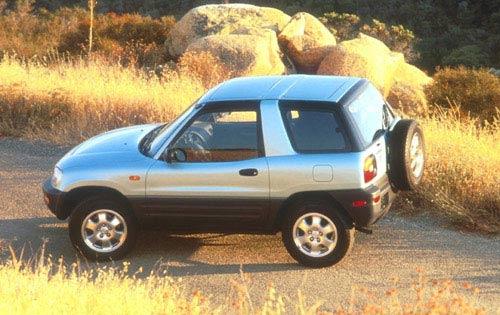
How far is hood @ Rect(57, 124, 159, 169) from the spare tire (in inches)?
89.2

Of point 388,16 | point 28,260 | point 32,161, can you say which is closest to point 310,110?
point 28,260

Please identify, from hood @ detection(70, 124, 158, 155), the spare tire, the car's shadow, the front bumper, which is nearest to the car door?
the car's shadow

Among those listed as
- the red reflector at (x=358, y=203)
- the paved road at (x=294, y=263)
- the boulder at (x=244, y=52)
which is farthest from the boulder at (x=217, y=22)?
the red reflector at (x=358, y=203)

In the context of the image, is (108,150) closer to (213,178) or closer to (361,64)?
(213,178)

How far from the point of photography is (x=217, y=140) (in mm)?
9414

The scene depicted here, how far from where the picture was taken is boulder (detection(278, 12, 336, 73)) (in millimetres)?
22422

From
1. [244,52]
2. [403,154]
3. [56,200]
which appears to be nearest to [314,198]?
[403,154]

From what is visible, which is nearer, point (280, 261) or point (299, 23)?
point (280, 261)

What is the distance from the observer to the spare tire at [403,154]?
30.3ft

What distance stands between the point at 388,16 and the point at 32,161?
122 ft

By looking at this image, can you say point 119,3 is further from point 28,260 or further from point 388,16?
point 28,260

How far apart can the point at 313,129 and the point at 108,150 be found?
1.97 meters

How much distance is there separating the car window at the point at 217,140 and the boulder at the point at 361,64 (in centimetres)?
1113

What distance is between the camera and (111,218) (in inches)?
377
